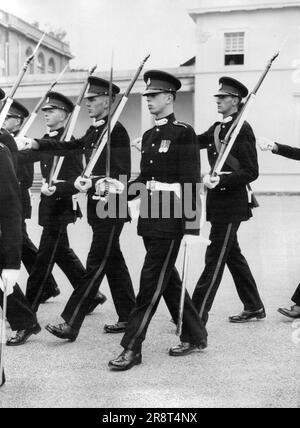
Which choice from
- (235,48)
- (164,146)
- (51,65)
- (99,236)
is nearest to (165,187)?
(164,146)

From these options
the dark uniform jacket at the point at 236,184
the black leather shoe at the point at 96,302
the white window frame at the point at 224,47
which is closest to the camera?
the dark uniform jacket at the point at 236,184

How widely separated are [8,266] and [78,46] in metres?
2.84

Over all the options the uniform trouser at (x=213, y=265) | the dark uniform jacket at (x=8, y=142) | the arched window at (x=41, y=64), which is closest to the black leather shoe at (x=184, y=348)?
the uniform trouser at (x=213, y=265)

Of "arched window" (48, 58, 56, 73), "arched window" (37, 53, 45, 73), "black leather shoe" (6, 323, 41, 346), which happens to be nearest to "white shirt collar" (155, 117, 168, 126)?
"black leather shoe" (6, 323, 41, 346)

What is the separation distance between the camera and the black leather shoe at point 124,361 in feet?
12.1

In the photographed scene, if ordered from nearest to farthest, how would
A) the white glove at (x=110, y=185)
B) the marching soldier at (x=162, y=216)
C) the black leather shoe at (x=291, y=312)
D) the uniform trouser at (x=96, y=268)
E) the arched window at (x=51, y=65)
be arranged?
the marching soldier at (x=162, y=216) → the white glove at (x=110, y=185) → the uniform trouser at (x=96, y=268) → the black leather shoe at (x=291, y=312) → the arched window at (x=51, y=65)

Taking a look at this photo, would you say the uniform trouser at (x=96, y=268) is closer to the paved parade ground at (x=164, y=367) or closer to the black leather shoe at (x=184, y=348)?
the paved parade ground at (x=164, y=367)

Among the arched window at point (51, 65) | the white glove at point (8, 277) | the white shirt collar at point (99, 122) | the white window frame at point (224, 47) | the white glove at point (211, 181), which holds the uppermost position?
the white window frame at point (224, 47)

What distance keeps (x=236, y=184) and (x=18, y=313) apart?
1661 millimetres

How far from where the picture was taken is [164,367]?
3.78 meters

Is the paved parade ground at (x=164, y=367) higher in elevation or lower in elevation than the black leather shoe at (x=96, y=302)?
lower

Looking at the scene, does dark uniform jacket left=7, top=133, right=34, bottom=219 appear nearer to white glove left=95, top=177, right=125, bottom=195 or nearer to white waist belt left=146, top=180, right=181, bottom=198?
white glove left=95, top=177, right=125, bottom=195

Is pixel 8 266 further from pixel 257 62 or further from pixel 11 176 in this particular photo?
pixel 257 62

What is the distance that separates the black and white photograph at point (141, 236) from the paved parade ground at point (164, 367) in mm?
13
